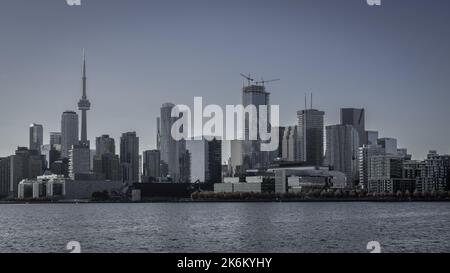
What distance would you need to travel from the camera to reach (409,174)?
244ft

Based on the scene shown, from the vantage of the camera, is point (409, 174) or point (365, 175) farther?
point (365, 175)
